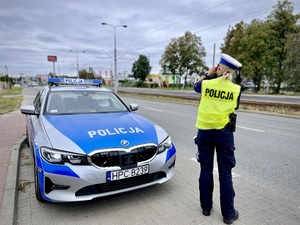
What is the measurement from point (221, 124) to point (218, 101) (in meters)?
0.26

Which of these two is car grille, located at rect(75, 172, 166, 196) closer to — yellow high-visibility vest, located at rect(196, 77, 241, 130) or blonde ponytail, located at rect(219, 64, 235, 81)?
yellow high-visibility vest, located at rect(196, 77, 241, 130)

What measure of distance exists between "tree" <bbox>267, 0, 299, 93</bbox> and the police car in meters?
36.9

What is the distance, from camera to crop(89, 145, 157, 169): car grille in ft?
8.91

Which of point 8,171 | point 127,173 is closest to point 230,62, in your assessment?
point 127,173

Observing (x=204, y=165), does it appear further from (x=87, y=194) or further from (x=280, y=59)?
(x=280, y=59)

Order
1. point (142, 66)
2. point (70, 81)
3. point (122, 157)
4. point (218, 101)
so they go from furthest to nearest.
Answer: point (142, 66), point (70, 81), point (122, 157), point (218, 101)

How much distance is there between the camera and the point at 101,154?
2.71 metres

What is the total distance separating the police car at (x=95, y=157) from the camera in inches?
105

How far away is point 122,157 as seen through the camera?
2.81 metres

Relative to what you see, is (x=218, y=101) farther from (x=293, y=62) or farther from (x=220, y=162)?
(x=293, y=62)

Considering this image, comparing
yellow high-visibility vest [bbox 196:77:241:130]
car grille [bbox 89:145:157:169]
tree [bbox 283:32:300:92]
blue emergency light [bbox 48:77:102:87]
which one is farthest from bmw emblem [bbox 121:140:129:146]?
tree [bbox 283:32:300:92]

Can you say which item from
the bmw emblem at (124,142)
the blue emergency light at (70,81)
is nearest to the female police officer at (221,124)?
the bmw emblem at (124,142)

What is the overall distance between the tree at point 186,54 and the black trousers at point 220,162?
179 feet

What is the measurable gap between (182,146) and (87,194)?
356 cm
